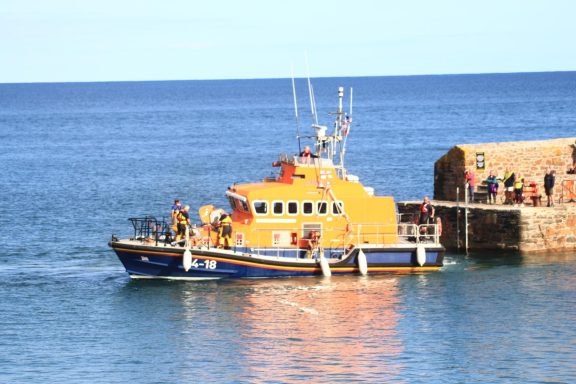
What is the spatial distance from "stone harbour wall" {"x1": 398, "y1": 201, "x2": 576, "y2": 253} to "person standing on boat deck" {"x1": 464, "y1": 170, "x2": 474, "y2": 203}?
944 mm

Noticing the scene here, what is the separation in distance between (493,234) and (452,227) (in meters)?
1.51

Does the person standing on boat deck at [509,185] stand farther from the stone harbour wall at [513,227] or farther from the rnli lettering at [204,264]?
the rnli lettering at [204,264]

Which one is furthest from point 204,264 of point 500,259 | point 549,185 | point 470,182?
point 549,185

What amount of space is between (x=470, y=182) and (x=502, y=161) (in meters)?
1.73

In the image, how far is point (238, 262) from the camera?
116 ft

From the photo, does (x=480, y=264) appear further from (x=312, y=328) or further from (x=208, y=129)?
(x=208, y=129)

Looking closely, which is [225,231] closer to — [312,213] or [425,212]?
[312,213]

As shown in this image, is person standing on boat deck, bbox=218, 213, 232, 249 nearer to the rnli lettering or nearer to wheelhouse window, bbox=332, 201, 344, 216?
the rnli lettering

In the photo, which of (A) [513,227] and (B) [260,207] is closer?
(B) [260,207]

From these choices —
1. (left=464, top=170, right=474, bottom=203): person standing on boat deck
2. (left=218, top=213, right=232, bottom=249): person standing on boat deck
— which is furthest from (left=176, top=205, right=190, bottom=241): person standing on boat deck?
(left=464, top=170, right=474, bottom=203): person standing on boat deck

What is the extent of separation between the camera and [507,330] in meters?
30.0

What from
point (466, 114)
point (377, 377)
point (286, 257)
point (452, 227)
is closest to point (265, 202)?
point (286, 257)

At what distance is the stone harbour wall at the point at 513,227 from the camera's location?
3947cm

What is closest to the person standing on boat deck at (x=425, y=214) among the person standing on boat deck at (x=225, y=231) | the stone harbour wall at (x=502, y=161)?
the stone harbour wall at (x=502, y=161)
